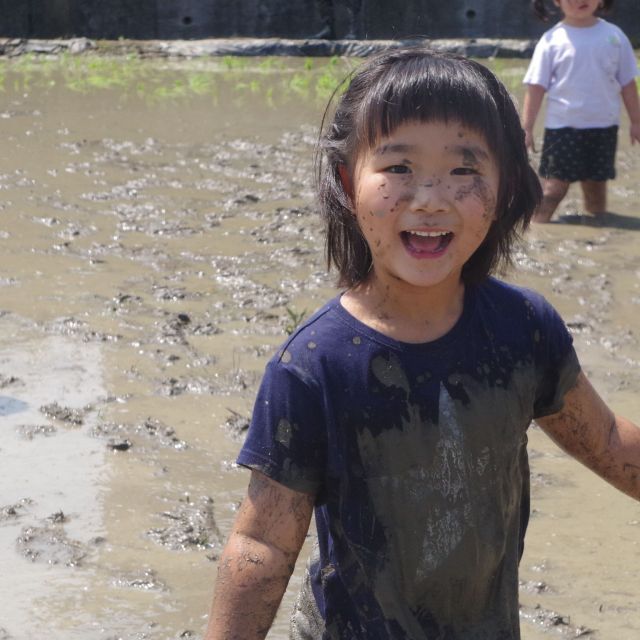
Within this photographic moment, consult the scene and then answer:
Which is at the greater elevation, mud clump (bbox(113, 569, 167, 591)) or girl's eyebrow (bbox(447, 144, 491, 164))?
girl's eyebrow (bbox(447, 144, 491, 164))

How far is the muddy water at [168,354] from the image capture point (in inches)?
120

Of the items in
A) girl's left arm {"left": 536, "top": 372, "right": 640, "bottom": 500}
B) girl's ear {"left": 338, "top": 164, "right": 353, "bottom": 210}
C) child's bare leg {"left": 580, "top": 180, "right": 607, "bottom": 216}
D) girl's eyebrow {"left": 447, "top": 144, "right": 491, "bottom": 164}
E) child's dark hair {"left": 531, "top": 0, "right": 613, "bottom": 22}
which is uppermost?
girl's eyebrow {"left": 447, "top": 144, "right": 491, "bottom": 164}

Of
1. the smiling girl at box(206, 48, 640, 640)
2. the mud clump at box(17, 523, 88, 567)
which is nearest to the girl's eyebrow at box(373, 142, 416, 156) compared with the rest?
the smiling girl at box(206, 48, 640, 640)

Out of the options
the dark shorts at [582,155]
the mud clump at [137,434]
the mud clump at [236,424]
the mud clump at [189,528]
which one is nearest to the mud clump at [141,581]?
the mud clump at [189,528]

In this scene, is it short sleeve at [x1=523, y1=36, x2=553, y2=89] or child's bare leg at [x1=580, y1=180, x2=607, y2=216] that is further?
child's bare leg at [x1=580, y1=180, x2=607, y2=216]

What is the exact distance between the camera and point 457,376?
1906mm

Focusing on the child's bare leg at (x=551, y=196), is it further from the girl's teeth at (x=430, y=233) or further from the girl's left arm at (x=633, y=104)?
the girl's teeth at (x=430, y=233)

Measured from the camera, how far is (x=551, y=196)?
6582 mm

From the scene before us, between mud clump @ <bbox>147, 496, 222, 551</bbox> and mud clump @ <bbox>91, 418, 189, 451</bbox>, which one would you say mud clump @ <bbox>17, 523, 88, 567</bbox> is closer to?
mud clump @ <bbox>147, 496, 222, 551</bbox>

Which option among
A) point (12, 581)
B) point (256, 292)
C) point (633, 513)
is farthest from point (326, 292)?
point (12, 581)

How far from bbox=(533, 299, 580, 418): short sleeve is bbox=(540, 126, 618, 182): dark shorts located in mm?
4690

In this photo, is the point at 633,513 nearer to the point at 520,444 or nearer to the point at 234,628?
the point at 520,444

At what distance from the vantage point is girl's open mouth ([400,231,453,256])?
1879mm

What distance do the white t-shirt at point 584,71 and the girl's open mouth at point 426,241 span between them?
15.9ft
